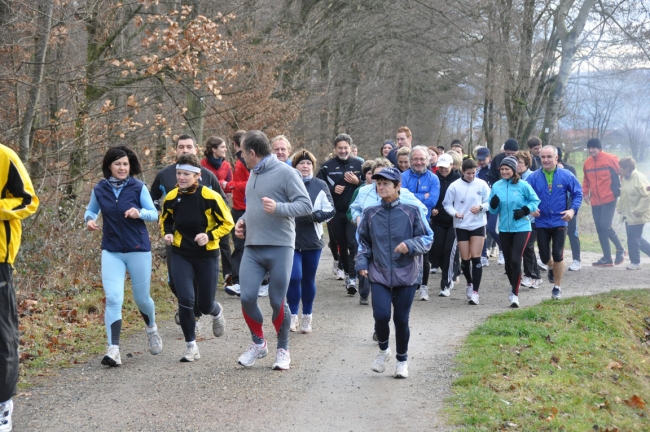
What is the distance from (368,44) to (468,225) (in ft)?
64.1

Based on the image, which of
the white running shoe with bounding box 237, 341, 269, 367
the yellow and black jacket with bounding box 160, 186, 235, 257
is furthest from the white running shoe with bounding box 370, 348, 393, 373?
the yellow and black jacket with bounding box 160, 186, 235, 257

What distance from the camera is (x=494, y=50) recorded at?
24.2 meters

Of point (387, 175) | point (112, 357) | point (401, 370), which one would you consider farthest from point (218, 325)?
point (387, 175)

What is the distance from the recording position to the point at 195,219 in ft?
24.8

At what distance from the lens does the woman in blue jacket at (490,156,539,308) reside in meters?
11.0

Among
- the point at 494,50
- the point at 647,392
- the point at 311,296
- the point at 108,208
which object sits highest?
the point at 494,50

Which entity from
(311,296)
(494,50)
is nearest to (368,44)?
(494,50)

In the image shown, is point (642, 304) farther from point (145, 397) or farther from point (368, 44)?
point (368, 44)

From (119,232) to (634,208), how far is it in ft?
39.3

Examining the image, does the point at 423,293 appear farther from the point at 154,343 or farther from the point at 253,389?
the point at 253,389

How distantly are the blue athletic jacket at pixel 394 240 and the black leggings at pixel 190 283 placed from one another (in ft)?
5.17

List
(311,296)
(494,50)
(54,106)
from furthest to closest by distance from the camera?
1. (494,50)
2. (54,106)
3. (311,296)

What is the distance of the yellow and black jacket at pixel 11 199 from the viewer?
5.49 meters

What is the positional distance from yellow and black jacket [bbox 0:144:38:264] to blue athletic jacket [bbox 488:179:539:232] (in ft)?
23.3
